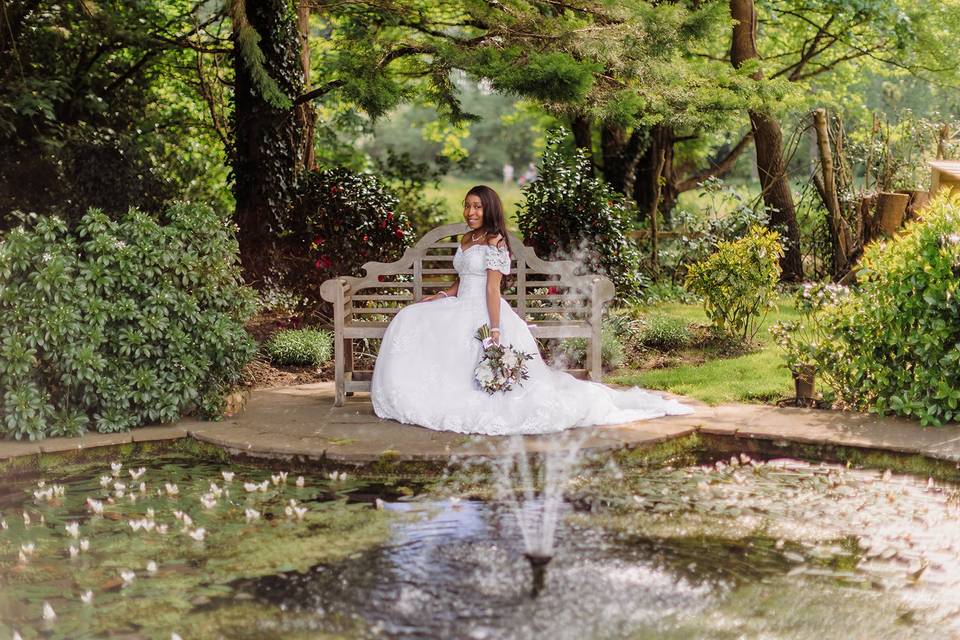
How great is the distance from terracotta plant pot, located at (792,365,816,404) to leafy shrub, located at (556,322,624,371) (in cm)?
182

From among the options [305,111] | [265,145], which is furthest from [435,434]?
[305,111]

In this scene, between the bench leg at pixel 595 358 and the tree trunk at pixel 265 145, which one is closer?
the bench leg at pixel 595 358

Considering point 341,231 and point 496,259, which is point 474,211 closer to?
point 496,259

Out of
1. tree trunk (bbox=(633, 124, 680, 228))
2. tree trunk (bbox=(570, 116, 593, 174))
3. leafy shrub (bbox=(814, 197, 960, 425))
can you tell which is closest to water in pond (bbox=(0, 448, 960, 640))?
leafy shrub (bbox=(814, 197, 960, 425))

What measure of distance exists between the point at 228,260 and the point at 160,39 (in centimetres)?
532

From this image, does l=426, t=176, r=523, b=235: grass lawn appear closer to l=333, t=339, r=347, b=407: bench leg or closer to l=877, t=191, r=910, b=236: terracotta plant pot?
l=877, t=191, r=910, b=236: terracotta plant pot

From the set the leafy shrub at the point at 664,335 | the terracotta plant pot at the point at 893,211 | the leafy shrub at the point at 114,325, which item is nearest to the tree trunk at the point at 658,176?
the terracotta plant pot at the point at 893,211

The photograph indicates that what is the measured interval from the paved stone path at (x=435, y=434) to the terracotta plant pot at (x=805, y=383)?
255 mm

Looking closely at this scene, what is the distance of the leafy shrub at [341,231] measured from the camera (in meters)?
9.17

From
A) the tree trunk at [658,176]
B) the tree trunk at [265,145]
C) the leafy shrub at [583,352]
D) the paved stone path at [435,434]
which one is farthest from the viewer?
the tree trunk at [658,176]

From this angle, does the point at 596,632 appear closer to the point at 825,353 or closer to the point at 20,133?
the point at 825,353

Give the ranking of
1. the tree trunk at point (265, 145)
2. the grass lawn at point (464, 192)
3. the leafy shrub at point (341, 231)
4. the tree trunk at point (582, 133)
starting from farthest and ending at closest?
the grass lawn at point (464, 192) → the tree trunk at point (582, 133) → the tree trunk at point (265, 145) → the leafy shrub at point (341, 231)

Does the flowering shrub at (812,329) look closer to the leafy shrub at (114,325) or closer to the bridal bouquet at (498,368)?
the bridal bouquet at (498,368)

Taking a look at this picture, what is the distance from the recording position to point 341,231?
9211 mm
